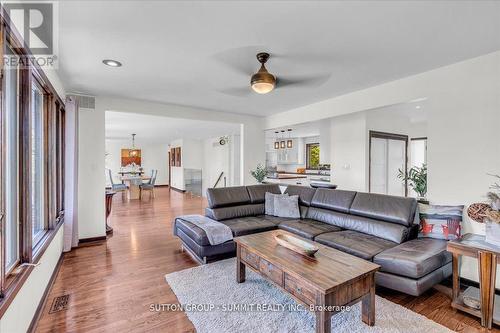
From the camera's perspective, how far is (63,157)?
3.67m

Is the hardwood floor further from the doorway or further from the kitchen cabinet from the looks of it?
the kitchen cabinet

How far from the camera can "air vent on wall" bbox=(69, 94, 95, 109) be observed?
3.93 m

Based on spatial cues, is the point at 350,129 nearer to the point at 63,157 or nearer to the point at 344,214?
the point at 344,214

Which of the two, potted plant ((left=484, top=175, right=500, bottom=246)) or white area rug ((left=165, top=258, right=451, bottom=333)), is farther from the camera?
potted plant ((left=484, top=175, right=500, bottom=246))

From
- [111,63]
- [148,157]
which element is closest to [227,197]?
[111,63]

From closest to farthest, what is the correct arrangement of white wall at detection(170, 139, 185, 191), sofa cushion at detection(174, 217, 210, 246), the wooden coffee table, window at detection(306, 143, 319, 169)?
the wooden coffee table → sofa cushion at detection(174, 217, 210, 246) → window at detection(306, 143, 319, 169) → white wall at detection(170, 139, 185, 191)

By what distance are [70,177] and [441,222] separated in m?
4.94

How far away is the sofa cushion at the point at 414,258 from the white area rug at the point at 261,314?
1.08 feet

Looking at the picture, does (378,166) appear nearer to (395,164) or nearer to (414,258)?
(395,164)

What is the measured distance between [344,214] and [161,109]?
3679 millimetres

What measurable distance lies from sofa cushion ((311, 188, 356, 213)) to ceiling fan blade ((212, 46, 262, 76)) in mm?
2212

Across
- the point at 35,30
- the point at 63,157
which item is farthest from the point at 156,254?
the point at 35,30

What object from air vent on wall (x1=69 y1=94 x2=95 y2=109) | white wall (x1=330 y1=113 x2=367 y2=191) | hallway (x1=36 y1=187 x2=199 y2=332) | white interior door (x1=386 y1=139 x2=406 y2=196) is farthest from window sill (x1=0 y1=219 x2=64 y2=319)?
white interior door (x1=386 y1=139 x2=406 y2=196)

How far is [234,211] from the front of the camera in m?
4.05
